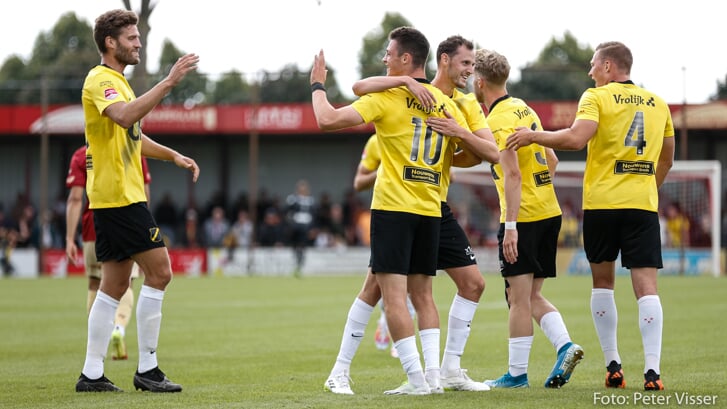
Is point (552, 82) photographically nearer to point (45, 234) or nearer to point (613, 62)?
point (45, 234)

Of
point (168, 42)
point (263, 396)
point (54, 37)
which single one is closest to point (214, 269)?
point (263, 396)

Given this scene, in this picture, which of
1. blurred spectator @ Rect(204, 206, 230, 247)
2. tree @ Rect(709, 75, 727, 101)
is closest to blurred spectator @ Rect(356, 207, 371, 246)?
blurred spectator @ Rect(204, 206, 230, 247)

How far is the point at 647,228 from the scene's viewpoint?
721cm

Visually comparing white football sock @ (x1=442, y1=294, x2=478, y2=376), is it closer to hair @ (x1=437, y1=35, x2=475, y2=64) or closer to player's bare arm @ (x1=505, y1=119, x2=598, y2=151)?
player's bare arm @ (x1=505, y1=119, x2=598, y2=151)

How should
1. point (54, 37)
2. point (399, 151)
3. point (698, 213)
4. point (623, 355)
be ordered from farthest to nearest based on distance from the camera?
point (54, 37)
point (698, 213)
point (623, 355)
point (399, 151)

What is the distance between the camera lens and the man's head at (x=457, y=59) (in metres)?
7.11

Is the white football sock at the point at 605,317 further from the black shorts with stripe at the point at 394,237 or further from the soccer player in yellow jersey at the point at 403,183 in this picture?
the black shorts with stripe at the point at 394,237

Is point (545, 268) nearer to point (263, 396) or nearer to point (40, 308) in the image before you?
A: point (263, 396)

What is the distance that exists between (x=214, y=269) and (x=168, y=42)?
101 ft

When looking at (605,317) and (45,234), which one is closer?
(605,317)

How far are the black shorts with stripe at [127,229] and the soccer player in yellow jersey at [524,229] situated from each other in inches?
96.6

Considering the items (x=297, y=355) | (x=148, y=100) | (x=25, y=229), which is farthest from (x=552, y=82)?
(x=148, y=100)

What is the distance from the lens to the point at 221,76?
110 feet

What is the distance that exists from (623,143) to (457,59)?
1.28 m
